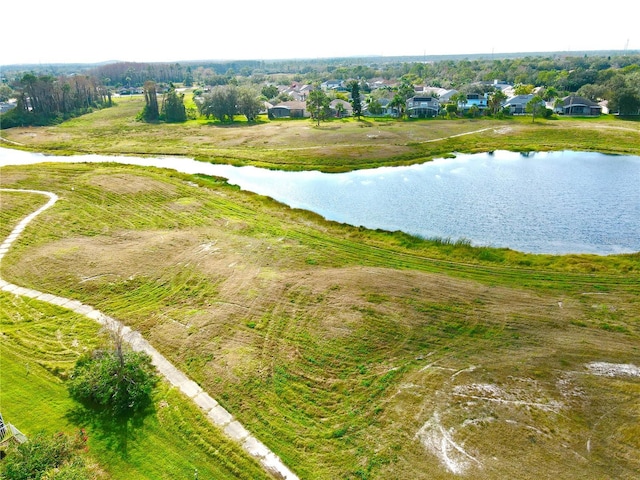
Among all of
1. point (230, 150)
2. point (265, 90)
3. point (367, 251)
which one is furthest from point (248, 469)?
point (265, 90)

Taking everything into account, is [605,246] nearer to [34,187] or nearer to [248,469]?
[248,469]

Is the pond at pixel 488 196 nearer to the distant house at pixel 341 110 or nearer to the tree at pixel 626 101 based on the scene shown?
the tree at pixel 626 101

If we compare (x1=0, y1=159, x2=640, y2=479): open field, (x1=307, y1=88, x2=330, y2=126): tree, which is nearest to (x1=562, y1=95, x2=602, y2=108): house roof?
(x1=307, y1=88, x2=330, y2=126): tree

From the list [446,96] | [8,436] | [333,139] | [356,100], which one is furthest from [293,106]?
[8,436]

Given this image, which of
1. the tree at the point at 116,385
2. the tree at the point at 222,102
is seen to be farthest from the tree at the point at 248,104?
the tree at the point at 116,385

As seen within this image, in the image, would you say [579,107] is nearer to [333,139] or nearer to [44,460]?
[333,139]

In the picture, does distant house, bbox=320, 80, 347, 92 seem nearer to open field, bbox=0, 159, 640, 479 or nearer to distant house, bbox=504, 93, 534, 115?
distant house, bbox=504, 93, 534, 115
